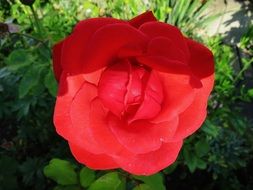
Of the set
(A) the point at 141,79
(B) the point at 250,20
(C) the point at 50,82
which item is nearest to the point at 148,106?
(A) the point at 141,79

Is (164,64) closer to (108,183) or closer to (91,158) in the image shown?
(91,158)

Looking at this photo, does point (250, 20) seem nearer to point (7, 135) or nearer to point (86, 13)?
point (86, 13)

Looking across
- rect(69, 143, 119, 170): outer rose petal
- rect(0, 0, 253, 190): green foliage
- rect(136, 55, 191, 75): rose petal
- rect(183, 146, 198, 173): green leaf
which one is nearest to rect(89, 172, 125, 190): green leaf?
rect(0, 0, 253, 190): green foliage

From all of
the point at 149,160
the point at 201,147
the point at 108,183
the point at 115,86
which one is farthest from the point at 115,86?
the point at 201,147

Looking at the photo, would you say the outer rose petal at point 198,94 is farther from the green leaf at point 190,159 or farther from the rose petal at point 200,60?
the green leaf at point 190,159

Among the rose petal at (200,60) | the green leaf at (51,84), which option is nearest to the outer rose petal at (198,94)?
the rose petal at (200,60)

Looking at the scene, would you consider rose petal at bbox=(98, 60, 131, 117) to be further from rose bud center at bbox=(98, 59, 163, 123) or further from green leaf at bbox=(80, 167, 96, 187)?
green leaf at bbox=(80, 167, 96, 187)
